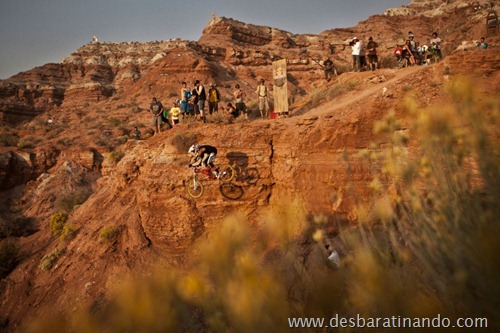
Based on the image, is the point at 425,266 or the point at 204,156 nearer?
the point at 425,266

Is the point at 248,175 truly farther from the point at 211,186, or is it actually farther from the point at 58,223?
the point at 58,223

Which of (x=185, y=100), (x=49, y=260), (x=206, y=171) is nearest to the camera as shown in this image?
(x=206, y=171)

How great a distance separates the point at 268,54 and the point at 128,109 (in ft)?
71.8

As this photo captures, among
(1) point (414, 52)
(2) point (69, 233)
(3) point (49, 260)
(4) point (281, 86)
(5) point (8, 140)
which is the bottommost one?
(3) point (49, 260)

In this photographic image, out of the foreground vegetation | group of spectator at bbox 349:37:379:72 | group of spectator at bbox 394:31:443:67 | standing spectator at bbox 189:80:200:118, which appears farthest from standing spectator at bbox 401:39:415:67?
the foreground vegetation

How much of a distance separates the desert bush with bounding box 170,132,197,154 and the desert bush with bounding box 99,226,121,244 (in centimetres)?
421

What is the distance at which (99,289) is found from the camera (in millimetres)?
9672

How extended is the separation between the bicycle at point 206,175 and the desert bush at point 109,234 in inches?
146

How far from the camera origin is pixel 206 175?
31.3 ft

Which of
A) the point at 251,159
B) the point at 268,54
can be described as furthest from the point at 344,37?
the point at 251,159

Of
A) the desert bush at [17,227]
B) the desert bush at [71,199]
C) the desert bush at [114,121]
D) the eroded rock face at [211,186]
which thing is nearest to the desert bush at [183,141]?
the eroded rock face at [211,186]

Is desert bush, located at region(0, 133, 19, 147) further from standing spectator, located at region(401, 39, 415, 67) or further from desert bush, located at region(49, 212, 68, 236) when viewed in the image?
standing spectator, located at region(401, 39, 415, 67)

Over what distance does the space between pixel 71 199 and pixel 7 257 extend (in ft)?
22.1

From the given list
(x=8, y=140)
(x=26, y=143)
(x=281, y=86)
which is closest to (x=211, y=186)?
(x=281, y=86)
